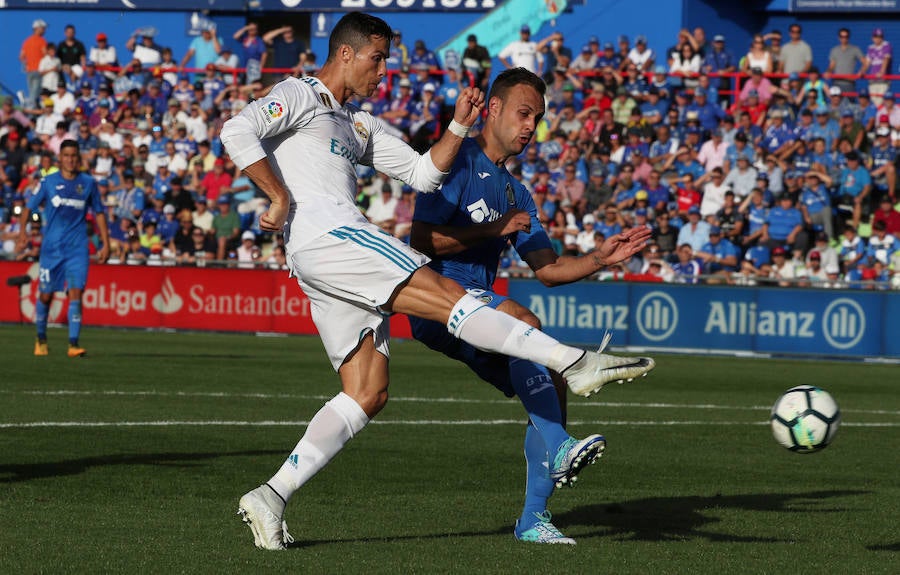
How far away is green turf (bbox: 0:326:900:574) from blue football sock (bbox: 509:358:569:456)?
20.9 inches

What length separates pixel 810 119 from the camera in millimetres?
26359

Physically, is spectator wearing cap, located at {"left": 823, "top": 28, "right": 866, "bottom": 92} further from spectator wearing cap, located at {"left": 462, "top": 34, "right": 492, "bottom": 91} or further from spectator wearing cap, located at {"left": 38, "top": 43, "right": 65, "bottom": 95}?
spectator wearing cap, located at {"left": 38, "top": 43, "right": 65, "bottom": 95}

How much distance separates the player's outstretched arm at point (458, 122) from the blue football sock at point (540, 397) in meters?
1.00

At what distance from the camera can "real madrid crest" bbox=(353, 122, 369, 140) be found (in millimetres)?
6910

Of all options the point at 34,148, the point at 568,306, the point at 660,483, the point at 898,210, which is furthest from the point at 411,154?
the point at 34,148

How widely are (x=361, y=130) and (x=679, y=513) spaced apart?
270 centimetres

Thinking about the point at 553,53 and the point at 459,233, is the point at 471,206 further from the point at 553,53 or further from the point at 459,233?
the point at 553,53

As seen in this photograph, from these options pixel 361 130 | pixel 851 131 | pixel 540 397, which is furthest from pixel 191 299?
pixel 540 397

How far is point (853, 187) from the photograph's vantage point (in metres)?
25.2

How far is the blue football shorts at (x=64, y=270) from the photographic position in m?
18.2

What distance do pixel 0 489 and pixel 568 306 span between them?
643 inches

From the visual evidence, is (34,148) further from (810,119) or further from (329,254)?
(329,254)

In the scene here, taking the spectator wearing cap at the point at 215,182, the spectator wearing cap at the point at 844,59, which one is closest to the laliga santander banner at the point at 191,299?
the spectator wearing cap at the point at 215,182

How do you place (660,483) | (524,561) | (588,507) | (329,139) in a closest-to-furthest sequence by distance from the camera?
(524,561) < (329,139) < (588,507) < (660,483)
